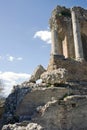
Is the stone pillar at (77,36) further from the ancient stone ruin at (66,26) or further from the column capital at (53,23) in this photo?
the column capital at (53,23)

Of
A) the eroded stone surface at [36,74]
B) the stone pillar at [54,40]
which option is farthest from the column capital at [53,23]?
the eroded stone surface at [36,74]

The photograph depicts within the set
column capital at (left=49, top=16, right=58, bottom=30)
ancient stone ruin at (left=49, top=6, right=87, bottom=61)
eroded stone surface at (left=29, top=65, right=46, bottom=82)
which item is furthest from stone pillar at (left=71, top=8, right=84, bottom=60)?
eroded stone surface at (left=29, top=65, right=46, bottom=82)

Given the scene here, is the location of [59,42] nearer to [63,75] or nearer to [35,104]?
[63,75]

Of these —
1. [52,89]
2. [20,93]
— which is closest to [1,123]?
[20,93]

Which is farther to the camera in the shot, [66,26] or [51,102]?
[66,26]

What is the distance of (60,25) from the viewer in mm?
30438

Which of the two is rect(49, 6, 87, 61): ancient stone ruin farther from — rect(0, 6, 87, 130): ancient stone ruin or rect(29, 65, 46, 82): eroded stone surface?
rect(0, 6, 87, 130): ancient stone ruin

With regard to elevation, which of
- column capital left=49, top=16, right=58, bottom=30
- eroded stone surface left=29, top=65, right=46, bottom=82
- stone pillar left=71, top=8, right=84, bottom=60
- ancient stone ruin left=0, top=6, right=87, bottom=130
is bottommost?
ancient stone ruin left=0, top=6, right=87, bottom=130

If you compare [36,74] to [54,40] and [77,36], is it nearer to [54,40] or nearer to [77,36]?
[77,36]

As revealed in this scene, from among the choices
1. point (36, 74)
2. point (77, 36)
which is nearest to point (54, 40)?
point (77, 36)

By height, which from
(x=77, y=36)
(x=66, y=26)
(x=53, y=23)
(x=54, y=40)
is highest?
(x=53, y=23)

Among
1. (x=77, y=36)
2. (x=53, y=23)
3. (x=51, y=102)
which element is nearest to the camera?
(x=51, y=102)

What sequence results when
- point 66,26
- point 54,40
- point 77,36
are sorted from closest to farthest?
point 77,36
point 54,40
point 66,26

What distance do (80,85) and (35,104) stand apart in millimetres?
4367
